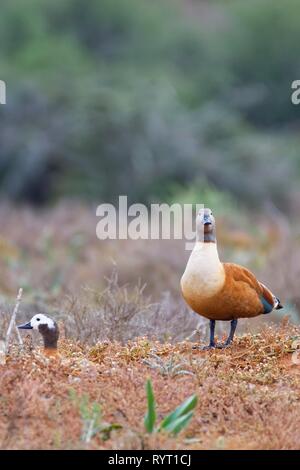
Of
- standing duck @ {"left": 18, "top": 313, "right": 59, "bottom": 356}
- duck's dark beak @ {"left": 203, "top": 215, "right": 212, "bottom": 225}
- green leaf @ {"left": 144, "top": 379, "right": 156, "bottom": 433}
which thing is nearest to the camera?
green leaf @ {"left": 144, "top": 379, "right": 156, "bottom": 433}

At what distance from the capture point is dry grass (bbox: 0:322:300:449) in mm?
5043

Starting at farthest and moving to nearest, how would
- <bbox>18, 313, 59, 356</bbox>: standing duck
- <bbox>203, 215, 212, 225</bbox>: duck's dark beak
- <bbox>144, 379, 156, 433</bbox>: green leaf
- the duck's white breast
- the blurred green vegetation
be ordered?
1. the blurred green vegetation
2. <bbox>203, 215, 212, 225</bbox>: duck's dark beak
3. the duck's white breast
4. <bbox>18, 313, 59, 356</bbox>: standing duck
5. <bbox>144, 379, 156, 433</bbox>: green leaf

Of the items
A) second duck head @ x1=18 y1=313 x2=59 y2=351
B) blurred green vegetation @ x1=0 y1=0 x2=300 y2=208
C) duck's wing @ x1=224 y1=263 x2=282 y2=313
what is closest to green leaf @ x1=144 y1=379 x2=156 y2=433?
second duck head @ x1=18 y1=313 x2=59 y2=351

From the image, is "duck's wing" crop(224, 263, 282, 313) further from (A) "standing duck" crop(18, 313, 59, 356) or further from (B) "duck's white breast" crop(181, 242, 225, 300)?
(A) "standing duck" crop(18, 313, 59, 356)

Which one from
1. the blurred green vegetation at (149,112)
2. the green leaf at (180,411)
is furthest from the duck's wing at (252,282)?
the blurred green vegetation at (149,112)

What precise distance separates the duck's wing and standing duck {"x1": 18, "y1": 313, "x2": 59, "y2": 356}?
103 centimetres

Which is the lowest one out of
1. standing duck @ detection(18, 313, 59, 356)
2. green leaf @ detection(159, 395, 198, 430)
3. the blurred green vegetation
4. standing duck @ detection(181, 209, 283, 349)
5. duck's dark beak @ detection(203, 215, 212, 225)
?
green leaf @ detection(159, 395, 198, 430)

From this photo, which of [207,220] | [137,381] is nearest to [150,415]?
[137,381]

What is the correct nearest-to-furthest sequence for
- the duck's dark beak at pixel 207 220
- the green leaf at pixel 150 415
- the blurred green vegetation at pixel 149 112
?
the green leaf at pixel 150 415 → the duck's dark beak at pixel 207 220 → the blurred green vegetation at pixel 149 112

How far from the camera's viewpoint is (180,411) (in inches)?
201

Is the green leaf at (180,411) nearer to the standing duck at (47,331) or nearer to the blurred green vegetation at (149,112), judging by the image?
the standing duck at (47,331)

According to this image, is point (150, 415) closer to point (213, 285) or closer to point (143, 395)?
point (143, 395)

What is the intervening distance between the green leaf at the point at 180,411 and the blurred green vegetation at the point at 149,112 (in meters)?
15.7

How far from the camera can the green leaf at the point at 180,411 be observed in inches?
199
